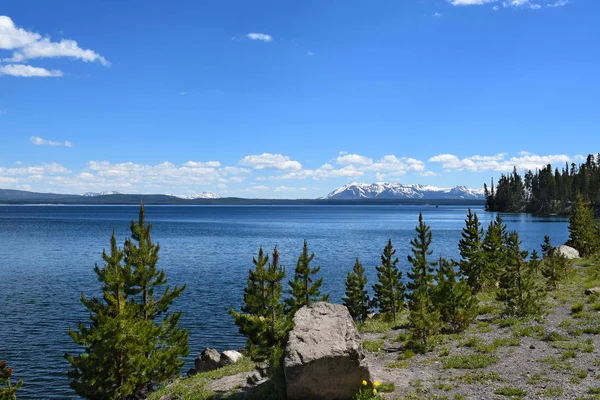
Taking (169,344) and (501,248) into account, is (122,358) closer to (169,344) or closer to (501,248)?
(169,344)

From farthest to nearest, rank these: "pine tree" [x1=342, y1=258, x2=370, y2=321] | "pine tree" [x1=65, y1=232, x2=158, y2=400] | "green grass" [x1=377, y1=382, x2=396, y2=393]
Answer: "pine tree" [x1=342, y1=258, x2=370, y2=321] < "pine tree" [x1=65, y1=232, x2=158, y2=400] < "green grass" [x1=377, y1=382, x2=396, y2=393]

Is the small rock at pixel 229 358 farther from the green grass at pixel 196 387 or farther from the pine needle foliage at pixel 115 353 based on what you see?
the pine needle foliage at pixel 115 353

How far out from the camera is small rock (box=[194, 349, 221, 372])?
30.3 meters

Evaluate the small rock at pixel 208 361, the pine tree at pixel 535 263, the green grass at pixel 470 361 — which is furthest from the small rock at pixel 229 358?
the pine tree at pixel 535 263

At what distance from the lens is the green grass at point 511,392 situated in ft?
55.4

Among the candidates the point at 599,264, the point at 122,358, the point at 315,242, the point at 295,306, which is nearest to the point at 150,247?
the point at 122,358

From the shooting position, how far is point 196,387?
71.9 ft

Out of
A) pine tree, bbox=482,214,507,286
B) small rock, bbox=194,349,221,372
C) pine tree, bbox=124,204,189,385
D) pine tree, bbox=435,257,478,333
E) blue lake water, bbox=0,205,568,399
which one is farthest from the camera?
pine tree, bbox=482,214,507,286

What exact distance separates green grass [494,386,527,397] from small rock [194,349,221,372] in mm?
18347

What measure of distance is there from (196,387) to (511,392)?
13442mm

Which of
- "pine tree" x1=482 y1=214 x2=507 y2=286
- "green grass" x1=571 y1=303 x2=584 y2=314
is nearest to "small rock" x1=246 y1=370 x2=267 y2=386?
"green grass" x1=571 y1=303 x2=584 y2=314

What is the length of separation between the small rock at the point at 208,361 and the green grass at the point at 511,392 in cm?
1835

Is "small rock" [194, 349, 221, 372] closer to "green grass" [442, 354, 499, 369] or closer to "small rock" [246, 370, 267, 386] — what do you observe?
"small rock" [246, 370, 267, 386]

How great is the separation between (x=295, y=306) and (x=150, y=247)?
1245cm
